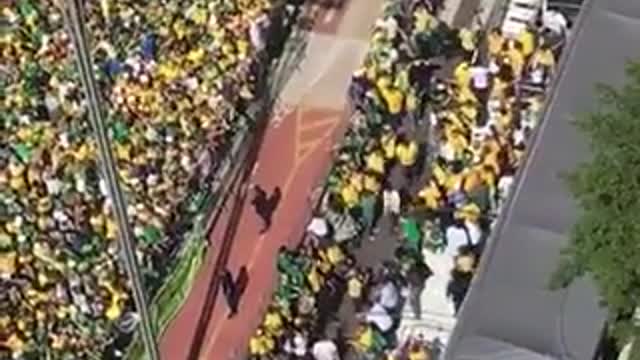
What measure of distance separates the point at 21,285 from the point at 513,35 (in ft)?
23.5

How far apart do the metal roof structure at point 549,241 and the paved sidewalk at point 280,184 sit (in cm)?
357

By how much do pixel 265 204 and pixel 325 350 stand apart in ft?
9.37

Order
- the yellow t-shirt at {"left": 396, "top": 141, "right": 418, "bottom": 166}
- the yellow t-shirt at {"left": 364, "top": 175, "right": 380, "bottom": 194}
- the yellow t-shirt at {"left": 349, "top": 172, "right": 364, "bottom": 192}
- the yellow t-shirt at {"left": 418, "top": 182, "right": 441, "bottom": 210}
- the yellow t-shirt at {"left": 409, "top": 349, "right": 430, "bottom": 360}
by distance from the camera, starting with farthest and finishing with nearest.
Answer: the yellow t-shirt at {"left": 396, "top": 141, "right": 418, "bottom": 166}, the yellow t-shirt at {"left": 349, "top": 172, "right": 364, "bottom": 192}, the yellow t-shirt at {"left": 364, "top": 175, "right": 380, "bottom": 194}, the yellow t-shirt at {"left": 418, "top": 182, "right": 441, "bottom": 210}, the yellow t-shirt at {"left": 409, "top": 349, "right": 430, "bottom": 360}

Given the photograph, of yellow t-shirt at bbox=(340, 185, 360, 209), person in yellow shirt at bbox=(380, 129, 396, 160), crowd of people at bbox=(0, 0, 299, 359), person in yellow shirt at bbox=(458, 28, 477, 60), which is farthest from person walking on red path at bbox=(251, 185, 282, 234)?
person in yellow shirt at bbox=(458, 28, 477, 60)

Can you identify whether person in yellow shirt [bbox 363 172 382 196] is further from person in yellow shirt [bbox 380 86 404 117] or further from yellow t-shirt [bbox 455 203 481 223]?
yellow t-shirt [bbox 455 203 481 223]

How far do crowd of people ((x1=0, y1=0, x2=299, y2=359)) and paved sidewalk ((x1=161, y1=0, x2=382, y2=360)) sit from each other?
0.55m

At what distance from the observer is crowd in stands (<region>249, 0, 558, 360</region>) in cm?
2278

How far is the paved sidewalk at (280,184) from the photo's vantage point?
23.9 meters

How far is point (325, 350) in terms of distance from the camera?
2261 cm

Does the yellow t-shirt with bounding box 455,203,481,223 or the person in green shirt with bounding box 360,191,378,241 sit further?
the person in green shirt with bounding box 360,191,378,241

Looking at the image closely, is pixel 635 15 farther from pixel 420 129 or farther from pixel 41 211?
pixel 41 211

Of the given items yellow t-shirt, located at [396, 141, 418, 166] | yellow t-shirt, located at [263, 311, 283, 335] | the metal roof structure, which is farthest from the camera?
yellow t-shirt, located at [396, 141, 418, 166]

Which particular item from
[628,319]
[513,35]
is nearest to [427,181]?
[513,35]

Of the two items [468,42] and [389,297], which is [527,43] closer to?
[468,42]
